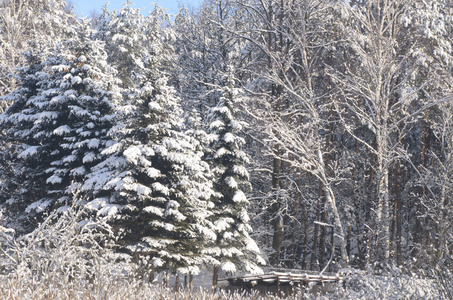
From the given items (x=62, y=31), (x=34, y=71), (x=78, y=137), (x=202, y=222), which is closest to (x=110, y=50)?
(x=62, y=31)

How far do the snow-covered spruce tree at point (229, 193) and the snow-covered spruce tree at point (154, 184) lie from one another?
3.48 ft

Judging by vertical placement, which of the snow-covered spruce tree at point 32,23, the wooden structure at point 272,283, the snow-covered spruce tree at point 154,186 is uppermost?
the snow-covered spruce tree at point 32,23

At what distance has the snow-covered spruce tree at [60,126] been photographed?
17266mm

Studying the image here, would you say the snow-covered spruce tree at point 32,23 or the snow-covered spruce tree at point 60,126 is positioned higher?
the snow-covered spruce tree at point 32,23

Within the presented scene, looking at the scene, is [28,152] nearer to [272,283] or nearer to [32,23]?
[272,283]

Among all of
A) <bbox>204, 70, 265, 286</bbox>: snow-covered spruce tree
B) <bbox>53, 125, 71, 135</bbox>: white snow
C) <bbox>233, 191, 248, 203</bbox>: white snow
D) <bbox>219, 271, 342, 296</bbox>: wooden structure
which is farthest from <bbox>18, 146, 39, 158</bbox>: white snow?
<bbox>219, 271, 342, 296</bbox>: wooden structure

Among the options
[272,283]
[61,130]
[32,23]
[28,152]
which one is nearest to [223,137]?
[272,283]

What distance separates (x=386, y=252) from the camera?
13648 mm

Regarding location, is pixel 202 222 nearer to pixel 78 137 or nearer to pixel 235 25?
pixel 78 137

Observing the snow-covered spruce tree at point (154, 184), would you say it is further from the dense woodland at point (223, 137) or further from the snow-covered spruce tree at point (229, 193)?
the snow-covered spruce tree at point (229, 193)

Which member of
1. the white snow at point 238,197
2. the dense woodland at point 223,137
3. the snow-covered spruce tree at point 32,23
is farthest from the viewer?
the snow-covered spruce tree at point 32,23

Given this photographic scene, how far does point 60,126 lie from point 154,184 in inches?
233

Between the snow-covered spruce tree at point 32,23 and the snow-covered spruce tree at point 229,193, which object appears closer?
the snow-covered spruce tree at point 229,193

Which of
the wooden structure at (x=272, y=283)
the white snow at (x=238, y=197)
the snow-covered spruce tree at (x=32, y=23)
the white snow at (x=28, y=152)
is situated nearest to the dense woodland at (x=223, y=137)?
the white snow at (x=28, y=152)
